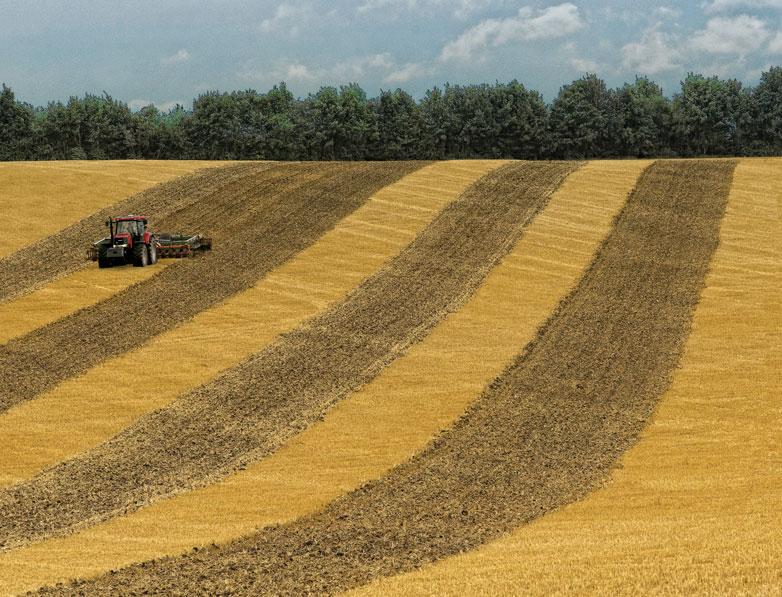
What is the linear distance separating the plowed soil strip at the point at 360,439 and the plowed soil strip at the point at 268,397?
793mm

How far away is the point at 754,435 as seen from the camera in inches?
1240

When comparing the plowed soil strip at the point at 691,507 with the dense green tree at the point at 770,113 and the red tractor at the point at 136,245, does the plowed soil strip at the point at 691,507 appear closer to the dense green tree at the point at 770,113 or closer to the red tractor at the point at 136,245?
the red tractor at the point at 136,245

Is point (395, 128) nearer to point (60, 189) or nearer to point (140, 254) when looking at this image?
point (60, 189)

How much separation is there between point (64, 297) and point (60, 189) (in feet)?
Answer: 75.0

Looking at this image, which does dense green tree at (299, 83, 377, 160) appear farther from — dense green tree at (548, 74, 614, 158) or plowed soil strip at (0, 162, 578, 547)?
plowed soil strip at (0, 162, 578, 547)

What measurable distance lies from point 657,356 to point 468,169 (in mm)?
37344

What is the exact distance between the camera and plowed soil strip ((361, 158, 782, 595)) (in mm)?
18750

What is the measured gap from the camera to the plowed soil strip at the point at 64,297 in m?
43.9

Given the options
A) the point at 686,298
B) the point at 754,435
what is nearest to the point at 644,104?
the point at 686,298

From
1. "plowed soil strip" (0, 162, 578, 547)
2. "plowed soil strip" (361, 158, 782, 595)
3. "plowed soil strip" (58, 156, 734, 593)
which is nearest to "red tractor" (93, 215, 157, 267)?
"plowed soil strip" (0, 162, 578, 547)

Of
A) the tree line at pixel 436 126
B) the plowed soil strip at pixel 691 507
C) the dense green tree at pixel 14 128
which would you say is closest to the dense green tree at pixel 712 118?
the tree line at pixel 436 126

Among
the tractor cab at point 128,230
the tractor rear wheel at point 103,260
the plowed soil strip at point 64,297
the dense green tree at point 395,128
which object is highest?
the dense green tree at point 395,128

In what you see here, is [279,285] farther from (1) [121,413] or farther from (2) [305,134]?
(2) [305,134]

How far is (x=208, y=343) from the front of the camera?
1619 inches
